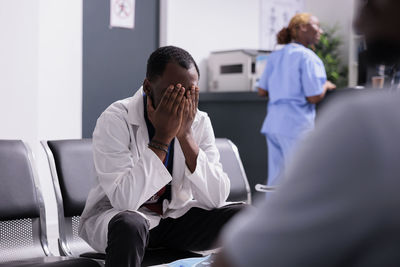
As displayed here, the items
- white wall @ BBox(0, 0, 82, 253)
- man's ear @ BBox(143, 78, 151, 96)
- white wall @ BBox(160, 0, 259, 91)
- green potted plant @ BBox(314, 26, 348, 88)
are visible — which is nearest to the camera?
man's ear @ BBox(143, 78, 151, 96)

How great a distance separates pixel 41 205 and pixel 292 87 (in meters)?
2.08

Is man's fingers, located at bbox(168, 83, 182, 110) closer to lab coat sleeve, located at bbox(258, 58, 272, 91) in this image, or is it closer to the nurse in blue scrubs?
the nurse in blue scrubs

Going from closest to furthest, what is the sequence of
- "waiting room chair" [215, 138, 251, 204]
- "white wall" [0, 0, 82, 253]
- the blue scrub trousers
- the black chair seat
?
1. the black chair seat
2. "waiting room chair" [215, 138, 251, 204]
3. "white wall" [0, 0, 82, 253]
4. the blue scrub trousers

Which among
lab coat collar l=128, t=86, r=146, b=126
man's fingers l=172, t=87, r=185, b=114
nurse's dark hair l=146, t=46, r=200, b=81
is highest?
nurse's dark hair l=146, t=46, r=200, b=81

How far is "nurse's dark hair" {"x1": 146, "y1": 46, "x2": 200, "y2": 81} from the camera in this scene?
1594 millimetres

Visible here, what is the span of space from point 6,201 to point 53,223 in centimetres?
166

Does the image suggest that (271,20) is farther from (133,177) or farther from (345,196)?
(345,196)

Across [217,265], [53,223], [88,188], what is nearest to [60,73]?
[53,223]

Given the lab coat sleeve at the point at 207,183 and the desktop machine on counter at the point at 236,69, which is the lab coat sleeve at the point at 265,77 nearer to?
the desktop machine on counter at the point at 236,69

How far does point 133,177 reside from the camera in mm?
1473

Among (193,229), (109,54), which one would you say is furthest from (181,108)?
(109,54)

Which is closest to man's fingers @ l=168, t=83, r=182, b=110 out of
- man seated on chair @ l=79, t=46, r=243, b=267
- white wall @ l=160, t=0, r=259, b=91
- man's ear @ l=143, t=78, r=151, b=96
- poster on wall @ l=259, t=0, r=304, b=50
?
man seated on chair @ l=79, t=46, r=243, b=267

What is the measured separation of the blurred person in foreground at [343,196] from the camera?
329 mm

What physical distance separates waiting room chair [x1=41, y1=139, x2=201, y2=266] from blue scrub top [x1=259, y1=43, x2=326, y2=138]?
1.91 m
